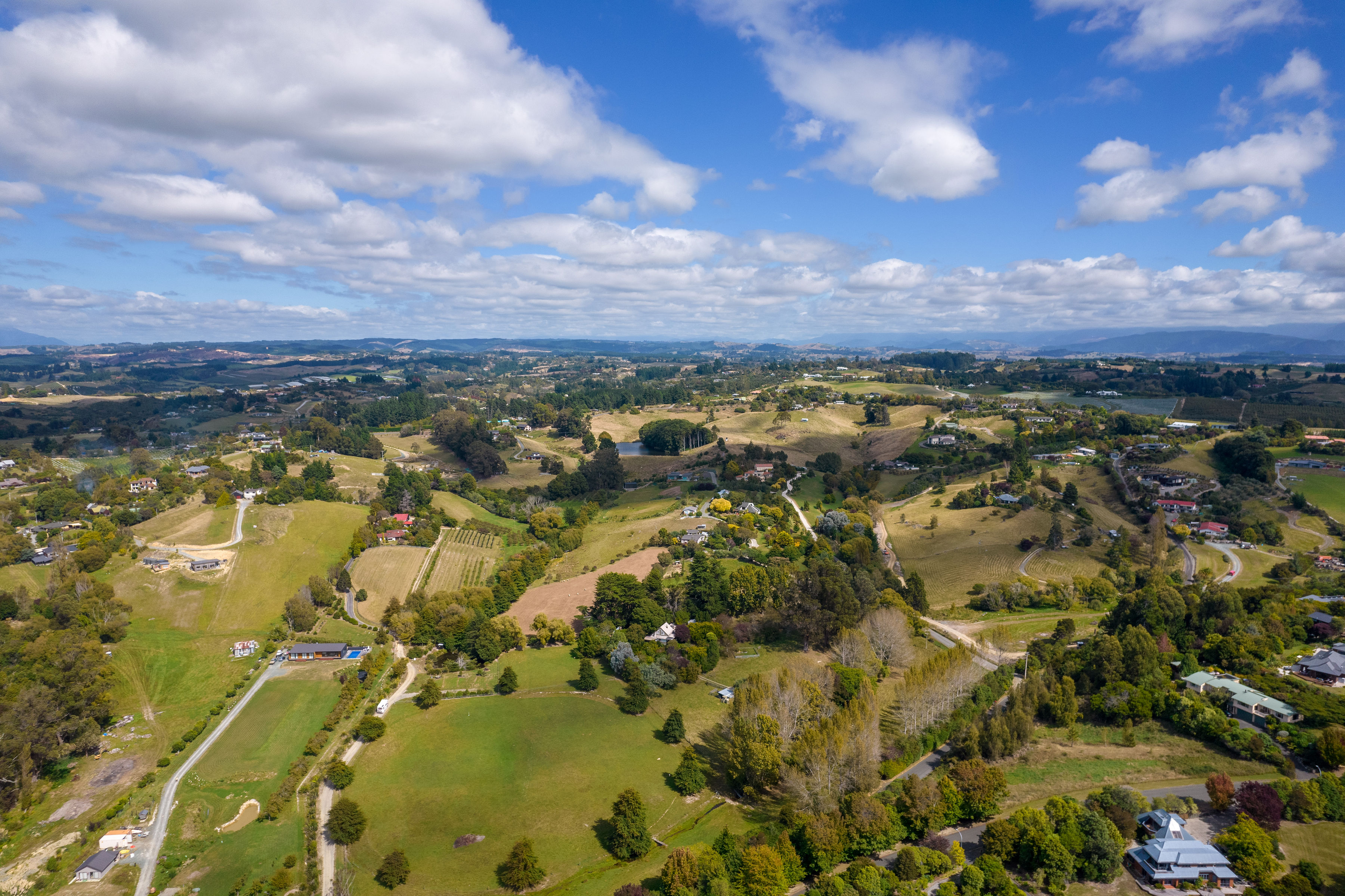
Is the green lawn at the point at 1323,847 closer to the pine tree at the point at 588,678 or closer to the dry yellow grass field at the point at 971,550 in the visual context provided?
the dry yellow grass field at the point at 971,550

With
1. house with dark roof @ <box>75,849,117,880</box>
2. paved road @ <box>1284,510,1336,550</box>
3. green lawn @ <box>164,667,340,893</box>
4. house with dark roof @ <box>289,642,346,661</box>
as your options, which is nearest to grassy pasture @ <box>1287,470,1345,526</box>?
paved road @ <box>1284,510,1336,550</box>

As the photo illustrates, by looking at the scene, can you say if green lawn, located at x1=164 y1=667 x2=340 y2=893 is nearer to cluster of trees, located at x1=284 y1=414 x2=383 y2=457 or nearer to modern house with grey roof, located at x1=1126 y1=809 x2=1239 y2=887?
modern house with grey roof, located at x1=1126 y1=809 x2=1239 y2=887

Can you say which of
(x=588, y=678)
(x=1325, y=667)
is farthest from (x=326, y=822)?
(x=1325, y=667)

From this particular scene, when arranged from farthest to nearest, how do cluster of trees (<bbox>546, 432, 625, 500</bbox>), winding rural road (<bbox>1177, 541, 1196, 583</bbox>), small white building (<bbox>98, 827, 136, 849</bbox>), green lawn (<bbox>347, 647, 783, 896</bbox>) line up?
1. cluster of trees (<bbox>546, 432, 625, 500</bbox>)
2. winding rural road (<bbox>1177, 541, 1196, 583</bbox>)
3. small white building (<bbox>98, 827, 136, 849</bbox>)
4. green lawn (<bbox>347, 647, 783, 896</bbox>)

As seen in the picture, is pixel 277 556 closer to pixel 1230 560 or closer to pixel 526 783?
pixel 526 783

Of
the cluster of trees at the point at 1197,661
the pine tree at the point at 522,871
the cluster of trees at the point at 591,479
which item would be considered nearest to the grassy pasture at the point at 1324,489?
the cluster of trees at the point at 1197,661

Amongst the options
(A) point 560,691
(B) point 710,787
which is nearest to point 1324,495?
(B) point 710,787
